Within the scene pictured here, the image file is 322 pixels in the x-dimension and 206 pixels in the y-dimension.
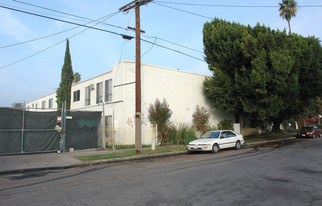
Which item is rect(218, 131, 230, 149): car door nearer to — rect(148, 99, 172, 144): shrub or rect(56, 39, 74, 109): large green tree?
rect(148, 99, 172, 144): shrub

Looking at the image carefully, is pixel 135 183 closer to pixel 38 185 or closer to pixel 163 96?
pixel 38 185

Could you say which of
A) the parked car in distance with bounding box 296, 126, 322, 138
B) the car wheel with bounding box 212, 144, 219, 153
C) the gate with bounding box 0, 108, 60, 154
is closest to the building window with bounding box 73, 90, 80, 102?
the gate with bounding box 0, 108, 60, 154

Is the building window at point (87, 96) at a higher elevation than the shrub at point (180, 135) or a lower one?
higher

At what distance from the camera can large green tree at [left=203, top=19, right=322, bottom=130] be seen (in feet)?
62.1

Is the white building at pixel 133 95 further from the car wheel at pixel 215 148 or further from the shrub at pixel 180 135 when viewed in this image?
the car wheel at pixel 215 148

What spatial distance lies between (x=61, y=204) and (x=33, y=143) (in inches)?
412

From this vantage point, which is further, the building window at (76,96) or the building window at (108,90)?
the building window at (76,96)

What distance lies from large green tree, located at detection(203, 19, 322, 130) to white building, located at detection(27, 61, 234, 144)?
2.32m

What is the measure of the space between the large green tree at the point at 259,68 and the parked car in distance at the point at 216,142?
5614 mm

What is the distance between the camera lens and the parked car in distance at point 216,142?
13977mm

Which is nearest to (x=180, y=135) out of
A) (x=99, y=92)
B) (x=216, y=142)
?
(x=216, y=142)

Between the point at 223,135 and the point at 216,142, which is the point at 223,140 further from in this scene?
the point at 216,142

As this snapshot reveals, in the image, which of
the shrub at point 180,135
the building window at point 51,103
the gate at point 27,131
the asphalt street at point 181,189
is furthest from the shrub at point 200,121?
the building window at point 51,103

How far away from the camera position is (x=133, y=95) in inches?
762
